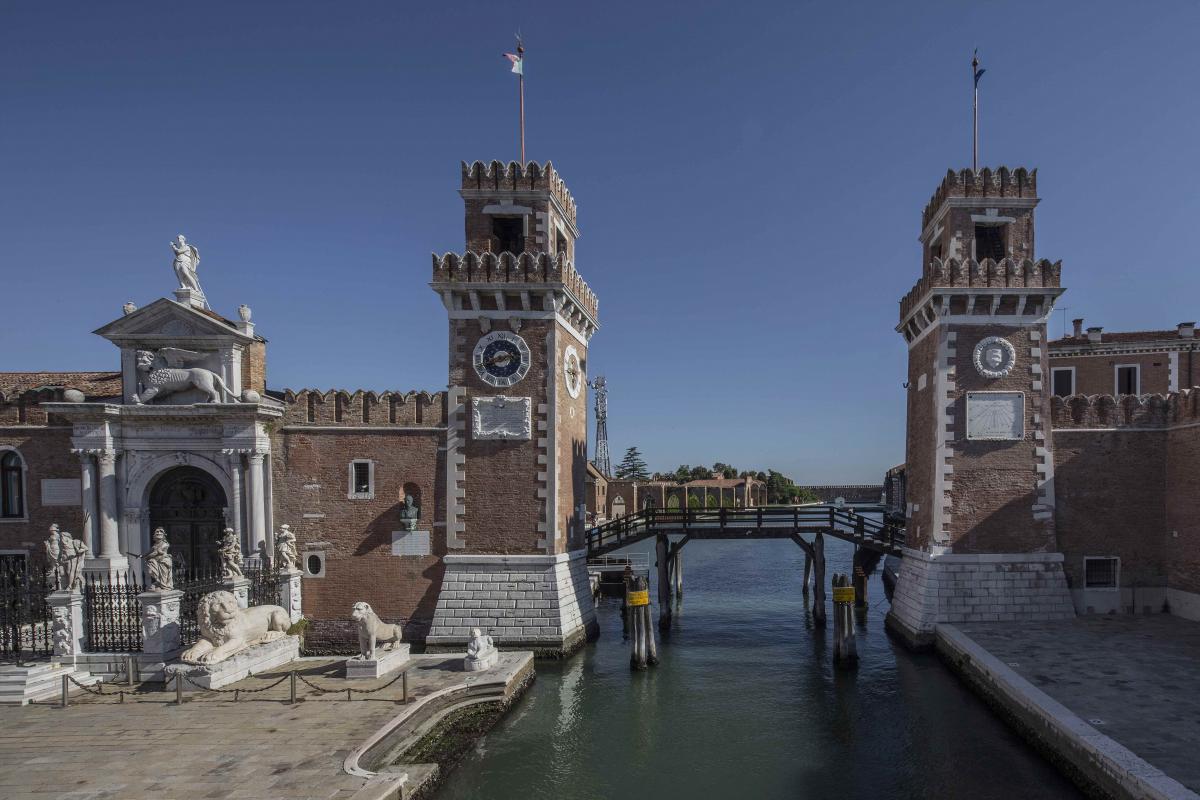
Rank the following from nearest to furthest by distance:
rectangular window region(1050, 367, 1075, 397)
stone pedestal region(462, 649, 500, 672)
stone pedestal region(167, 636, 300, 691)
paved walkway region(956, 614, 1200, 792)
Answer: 1. paved walkway region(956, 614, 1200, 792)
2. stone pedestal region(167, 636, 300, 691)
3. stone pedestal region(462, 649, 500, 672)
4. rectangular window region(1050, 367, 1075, 397)

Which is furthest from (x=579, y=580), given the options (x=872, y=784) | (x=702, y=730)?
(x=872, y=784)

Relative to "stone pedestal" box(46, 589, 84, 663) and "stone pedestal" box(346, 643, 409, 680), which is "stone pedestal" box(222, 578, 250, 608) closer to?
"stone pedestal" box(46, 589, 84, 663)

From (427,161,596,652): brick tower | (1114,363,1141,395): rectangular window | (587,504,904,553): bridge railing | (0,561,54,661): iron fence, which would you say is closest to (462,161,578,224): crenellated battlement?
(427,161,596,652): brick tower

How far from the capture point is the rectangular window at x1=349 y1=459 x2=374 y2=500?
70.5 feet

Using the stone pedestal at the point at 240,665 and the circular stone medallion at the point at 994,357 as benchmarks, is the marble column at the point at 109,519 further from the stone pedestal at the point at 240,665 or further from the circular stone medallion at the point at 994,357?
the circular stone medallion at the point at 994,357

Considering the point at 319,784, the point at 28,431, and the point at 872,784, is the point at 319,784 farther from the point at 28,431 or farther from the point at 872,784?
the point at 28,431

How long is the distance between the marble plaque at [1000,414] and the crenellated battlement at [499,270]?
14.0m

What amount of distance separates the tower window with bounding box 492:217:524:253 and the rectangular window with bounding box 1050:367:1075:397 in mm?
24886

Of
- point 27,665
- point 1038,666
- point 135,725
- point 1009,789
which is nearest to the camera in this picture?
point 1009,789

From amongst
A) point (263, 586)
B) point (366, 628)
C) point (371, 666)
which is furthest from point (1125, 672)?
point (263, 586)

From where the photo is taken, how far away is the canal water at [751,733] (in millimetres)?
12922

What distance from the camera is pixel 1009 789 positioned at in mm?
12359

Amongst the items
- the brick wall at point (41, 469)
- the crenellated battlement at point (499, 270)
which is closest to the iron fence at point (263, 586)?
the brick wall at point (41, 469)

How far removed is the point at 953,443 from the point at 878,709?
8901 mm
